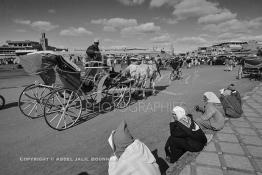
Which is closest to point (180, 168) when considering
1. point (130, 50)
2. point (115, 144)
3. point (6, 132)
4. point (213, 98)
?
point (115, 144)

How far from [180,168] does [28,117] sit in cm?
475

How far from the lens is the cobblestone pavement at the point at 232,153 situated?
10.2 feet

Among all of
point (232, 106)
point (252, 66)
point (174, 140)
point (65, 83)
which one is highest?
point (252, 66)

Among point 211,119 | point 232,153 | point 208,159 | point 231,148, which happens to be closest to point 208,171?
point 208,159

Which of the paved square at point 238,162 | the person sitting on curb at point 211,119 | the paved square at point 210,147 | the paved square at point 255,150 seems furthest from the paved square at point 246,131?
the paved square at point 238,162

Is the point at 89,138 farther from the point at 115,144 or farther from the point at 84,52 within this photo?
the point at 84,52

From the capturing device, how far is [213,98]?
495 cm

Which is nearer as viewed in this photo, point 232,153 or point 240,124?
point 232,153

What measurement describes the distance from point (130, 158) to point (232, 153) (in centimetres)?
229

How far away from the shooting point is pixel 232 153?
362cm

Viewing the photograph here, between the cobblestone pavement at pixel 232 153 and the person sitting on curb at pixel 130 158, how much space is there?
36.1 inches

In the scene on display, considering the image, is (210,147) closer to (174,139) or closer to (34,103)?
(174,139)

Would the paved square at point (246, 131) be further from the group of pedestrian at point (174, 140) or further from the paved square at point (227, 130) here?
the group of pedestrian at point (174, 140)

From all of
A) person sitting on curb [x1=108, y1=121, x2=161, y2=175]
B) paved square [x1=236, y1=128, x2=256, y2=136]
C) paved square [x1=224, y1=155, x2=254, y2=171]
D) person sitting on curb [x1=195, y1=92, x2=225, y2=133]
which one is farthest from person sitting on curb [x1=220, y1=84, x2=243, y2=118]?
person sitting on curb [x1=108, y1=121, x2=161, y2=175]
